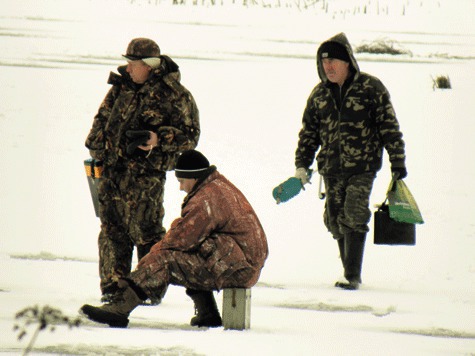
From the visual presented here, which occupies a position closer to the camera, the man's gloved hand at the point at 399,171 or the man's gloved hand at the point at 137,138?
the man's gloved hand at the point at 137,138

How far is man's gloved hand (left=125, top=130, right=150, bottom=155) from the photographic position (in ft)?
22.9

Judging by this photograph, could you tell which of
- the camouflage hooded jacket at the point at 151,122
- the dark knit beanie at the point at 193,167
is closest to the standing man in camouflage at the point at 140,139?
the camouflage hooded jacket at the point at 151,122

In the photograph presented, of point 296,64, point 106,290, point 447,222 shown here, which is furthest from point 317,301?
point 296,64

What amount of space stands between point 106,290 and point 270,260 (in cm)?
206

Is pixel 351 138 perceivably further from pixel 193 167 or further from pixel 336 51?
pixel 193 167

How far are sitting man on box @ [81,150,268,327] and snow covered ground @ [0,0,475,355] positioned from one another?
185 millimetres

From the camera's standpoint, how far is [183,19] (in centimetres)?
1653

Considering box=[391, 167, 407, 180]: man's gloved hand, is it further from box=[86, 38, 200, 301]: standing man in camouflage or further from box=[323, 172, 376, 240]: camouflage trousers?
box=[86, 38, 200, 301]: standing man in camouflage

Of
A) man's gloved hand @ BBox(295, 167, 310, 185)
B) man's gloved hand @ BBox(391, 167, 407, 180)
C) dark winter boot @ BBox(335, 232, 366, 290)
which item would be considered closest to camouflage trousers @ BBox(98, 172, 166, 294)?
man's gloved hand @ BBox(295, 167, 310, 185)

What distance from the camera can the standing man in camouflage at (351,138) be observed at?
7.74 meters

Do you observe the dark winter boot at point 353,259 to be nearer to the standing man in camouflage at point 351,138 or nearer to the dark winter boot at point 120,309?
the standing man in camouflage at point 351,138

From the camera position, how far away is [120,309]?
20.1 feet

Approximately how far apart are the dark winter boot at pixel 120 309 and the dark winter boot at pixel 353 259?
2011mm

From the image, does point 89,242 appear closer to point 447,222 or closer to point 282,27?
point 447,222
